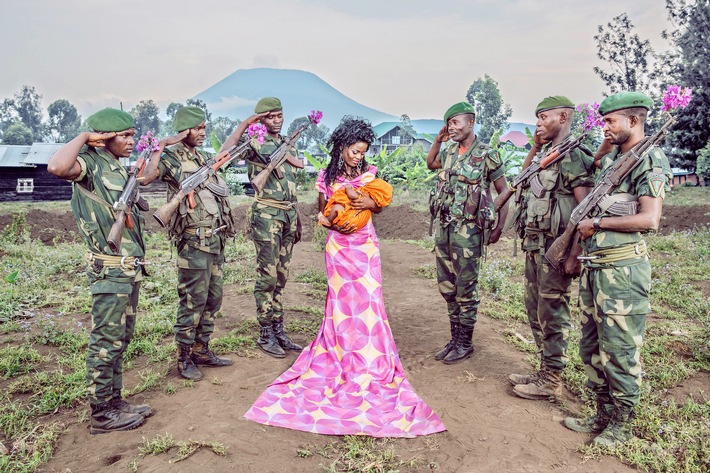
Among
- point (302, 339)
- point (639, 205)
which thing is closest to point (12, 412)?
point (302, 339)

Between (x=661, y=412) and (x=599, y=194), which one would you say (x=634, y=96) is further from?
(x=661, y=412)

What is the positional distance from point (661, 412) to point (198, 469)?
363 cm

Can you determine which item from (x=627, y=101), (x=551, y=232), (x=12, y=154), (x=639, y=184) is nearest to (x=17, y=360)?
(x=551, y=232)

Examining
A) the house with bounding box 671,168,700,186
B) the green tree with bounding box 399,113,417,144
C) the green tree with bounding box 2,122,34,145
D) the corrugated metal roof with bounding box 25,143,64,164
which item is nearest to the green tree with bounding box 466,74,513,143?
the green tree with bounding box 399,113,417,144

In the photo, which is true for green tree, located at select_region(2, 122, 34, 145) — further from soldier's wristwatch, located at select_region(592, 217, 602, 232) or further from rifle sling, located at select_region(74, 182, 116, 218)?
soldier's wristwatch, located at select_region(592, 217, 602, 232)

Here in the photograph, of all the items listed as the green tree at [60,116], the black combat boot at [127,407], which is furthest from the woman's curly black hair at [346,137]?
the green tree at [60,116]

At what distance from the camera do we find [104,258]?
3719 mm

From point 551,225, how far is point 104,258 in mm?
3521

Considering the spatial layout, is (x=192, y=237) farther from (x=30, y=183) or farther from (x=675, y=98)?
(x=30, y=183)

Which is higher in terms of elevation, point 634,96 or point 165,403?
point 634,96

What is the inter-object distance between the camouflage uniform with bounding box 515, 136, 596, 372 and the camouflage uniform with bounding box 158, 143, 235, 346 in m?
2.78

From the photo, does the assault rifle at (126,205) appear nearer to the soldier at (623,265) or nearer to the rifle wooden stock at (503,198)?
the rifle wooden stock at (503,198)

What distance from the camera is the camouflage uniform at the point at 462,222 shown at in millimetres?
4973

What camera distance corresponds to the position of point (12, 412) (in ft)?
13.3
